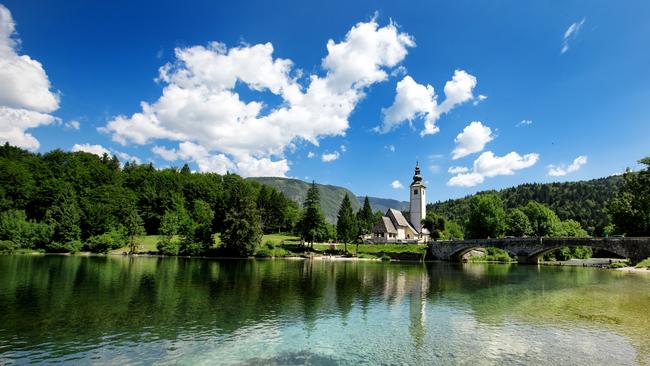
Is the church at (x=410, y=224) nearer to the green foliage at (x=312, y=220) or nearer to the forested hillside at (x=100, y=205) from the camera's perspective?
the green foliage at (x=312, y=220)

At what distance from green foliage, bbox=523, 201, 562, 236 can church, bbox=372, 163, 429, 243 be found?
29.1 metres

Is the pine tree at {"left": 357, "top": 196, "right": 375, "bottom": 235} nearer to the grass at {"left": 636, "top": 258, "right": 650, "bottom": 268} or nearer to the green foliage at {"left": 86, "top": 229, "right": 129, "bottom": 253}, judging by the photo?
the grass at {"left": 636, "top": 258, "right": 650, "bottom": 268}

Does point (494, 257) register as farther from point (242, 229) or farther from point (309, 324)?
point (309, 324)

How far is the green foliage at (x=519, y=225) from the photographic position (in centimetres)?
10331

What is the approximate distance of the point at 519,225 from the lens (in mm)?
102938

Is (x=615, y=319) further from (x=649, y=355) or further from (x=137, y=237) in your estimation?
(x=137, y=237)

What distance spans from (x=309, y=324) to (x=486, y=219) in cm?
8689

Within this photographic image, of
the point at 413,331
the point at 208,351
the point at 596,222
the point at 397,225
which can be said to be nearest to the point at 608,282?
the point at 413,331

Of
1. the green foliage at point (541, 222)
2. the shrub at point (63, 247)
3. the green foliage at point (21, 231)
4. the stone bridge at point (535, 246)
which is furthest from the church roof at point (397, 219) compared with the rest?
the green foliage at point (21, 231)

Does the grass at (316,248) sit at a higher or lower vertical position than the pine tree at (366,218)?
lower

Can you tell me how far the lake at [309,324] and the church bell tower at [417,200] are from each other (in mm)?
76687

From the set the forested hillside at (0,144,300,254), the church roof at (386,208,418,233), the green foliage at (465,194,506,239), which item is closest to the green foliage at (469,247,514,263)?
the green foliage at (465,194,506,239)

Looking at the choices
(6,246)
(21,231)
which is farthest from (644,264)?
(21,231)

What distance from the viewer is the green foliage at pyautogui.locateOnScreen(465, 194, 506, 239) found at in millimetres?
98062
